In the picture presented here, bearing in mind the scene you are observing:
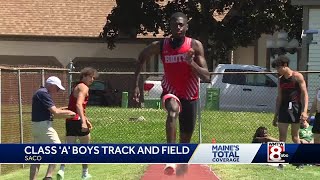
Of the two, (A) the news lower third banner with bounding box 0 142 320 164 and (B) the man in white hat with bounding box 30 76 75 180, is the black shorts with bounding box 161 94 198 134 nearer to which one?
(A) the news lower third banner with bounding box 0 142 320 164

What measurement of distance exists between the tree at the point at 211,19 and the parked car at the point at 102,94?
415 centimetres

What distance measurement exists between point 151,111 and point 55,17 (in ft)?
73.5

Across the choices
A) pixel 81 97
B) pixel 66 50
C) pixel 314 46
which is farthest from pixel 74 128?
pixel 66 50

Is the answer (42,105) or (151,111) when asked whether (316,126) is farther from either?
(151,111)

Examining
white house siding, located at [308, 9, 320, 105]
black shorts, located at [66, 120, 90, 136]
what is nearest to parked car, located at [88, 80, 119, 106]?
white house siding, located at [308, 9, 320, 105]

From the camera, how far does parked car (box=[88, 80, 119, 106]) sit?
100ft

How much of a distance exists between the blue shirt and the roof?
93.1 ft

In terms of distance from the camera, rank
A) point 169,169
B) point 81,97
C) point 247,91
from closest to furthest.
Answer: point 169,169
point 81,97
point 247,91

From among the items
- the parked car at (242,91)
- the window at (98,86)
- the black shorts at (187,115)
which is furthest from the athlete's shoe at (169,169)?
the window at (98,86)

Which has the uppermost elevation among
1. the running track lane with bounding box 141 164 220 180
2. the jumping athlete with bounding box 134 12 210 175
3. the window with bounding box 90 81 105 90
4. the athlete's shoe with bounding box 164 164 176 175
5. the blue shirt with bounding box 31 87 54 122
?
the jumping athlete with bounding box 134 12 210 175

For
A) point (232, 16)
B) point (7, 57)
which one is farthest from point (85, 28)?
point (232, 16)

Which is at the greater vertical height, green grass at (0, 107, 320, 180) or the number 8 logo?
the number 8 logo

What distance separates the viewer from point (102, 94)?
31078 mm

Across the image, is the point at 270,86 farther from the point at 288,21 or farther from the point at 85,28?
the point at 85,28
